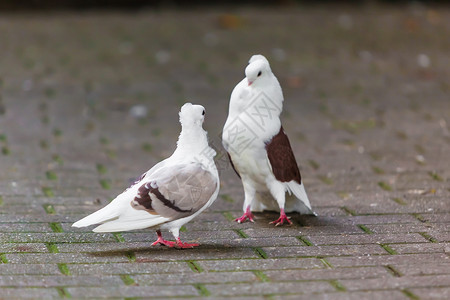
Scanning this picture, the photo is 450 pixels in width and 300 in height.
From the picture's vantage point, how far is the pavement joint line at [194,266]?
12.2 ft

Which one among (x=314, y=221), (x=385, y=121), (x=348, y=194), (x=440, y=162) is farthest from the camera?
(x=385, y=121)

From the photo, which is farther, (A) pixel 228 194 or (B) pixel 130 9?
(B) pixel 130 9

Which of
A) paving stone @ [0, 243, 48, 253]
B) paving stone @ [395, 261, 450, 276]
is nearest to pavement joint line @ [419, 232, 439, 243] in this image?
paving stone @ [395, 261, 450, 276]

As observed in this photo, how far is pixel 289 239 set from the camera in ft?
14.0

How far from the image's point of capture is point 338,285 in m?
3.52

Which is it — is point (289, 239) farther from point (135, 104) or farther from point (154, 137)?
point (135, 104)

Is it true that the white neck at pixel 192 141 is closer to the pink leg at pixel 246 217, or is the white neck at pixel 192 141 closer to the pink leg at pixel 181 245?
the pink leg at pixel 181 245

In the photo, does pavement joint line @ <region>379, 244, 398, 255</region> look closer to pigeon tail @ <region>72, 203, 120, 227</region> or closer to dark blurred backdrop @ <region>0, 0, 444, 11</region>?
pigeon tail @ <region>72, 203, 120, 227</region>

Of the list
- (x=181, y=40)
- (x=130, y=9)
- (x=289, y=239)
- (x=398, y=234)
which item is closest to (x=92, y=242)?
(x=289, y=239)

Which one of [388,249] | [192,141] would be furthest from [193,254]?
[388,249]

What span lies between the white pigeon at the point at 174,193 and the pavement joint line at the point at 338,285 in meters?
0.83

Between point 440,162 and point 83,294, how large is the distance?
351 cm

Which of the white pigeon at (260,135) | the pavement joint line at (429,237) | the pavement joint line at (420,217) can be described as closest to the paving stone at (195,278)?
the white pigeon at (260,135)

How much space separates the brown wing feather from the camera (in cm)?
442
